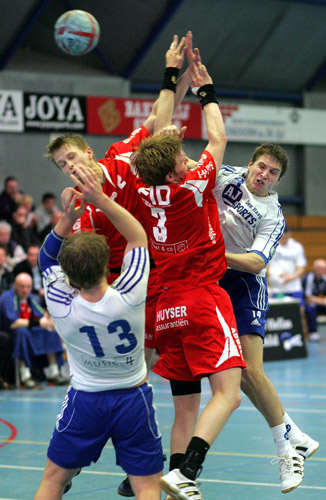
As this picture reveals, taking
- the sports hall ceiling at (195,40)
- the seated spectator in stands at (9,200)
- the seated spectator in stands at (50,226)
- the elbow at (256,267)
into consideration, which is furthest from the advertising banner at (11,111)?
the elbow at (256,267)

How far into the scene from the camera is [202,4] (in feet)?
62.4

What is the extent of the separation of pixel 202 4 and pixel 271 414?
14808 mm

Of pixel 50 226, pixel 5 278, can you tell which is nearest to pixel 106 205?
pixel 5 278

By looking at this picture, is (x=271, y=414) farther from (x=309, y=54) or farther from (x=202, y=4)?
(x=309, y=54)

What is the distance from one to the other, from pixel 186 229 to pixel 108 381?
114 centimetres

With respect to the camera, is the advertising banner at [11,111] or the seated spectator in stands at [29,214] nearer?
the seated spectator in stands at [29,214]

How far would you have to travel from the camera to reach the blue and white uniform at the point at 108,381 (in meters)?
4.07

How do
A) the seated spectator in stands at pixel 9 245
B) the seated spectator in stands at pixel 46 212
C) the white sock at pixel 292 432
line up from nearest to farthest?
the white sock at pixel 292 432 → the seated spectator in stands at pixel 9 245 → the seated spectator in stands at pixel 46 212

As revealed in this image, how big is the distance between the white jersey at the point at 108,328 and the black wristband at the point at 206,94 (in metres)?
1.45

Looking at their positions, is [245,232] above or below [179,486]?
above

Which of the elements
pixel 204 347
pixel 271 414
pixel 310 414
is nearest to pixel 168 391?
pixel 310 414

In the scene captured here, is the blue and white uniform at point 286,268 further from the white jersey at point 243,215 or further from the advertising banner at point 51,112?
the white jersey at point 243,215

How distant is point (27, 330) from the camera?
38.1 ft

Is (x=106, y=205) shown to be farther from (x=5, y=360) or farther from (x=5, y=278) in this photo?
(x=5, y=278)
